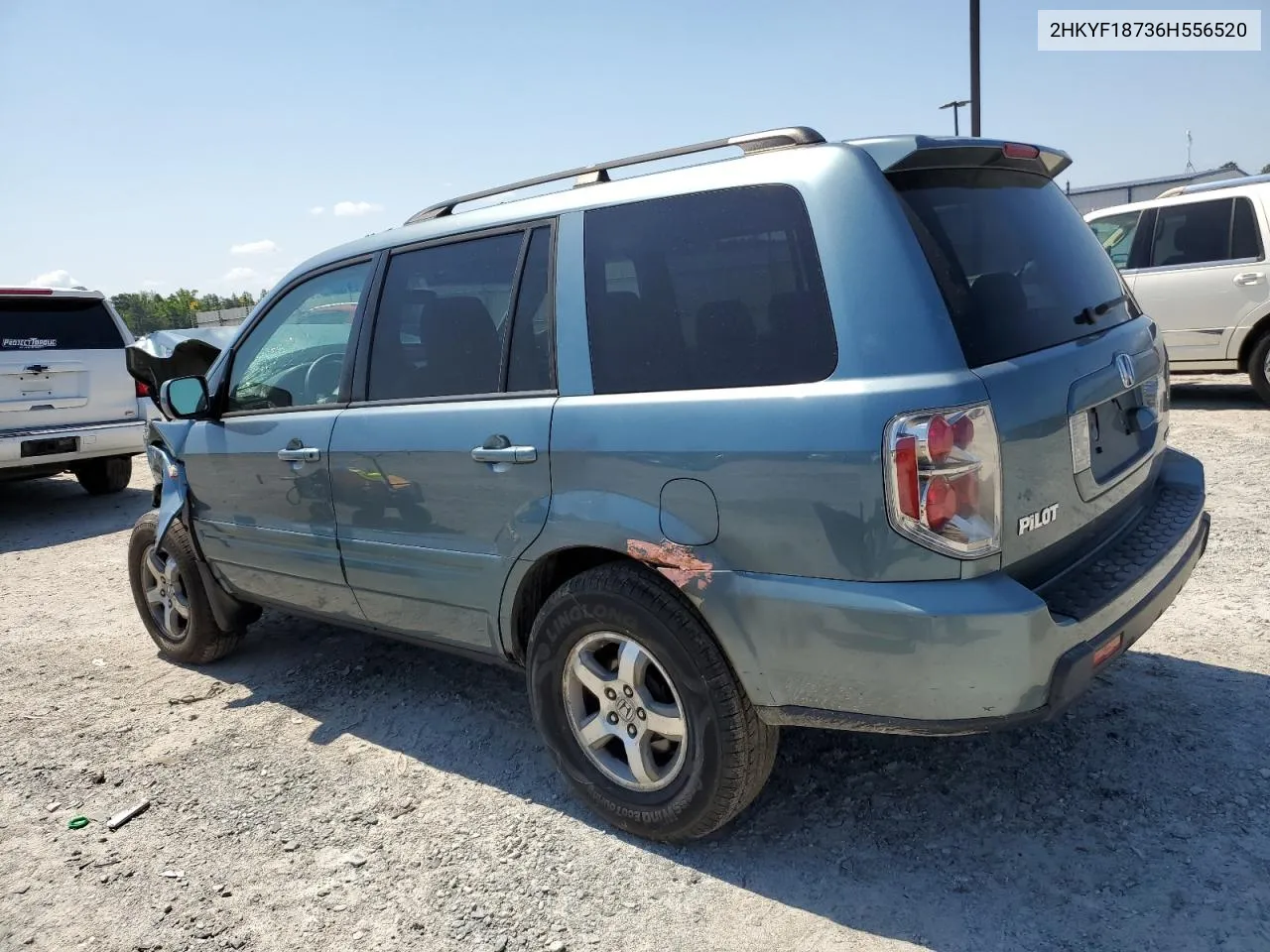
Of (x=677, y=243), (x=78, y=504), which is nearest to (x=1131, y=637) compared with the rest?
(x=677, y=243)

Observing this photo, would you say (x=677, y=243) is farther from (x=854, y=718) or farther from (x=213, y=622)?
(x=213, y=622)

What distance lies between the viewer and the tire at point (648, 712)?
2.51m

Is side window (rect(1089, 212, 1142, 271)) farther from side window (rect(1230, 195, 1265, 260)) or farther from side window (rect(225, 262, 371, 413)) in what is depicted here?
side window (rect(225, 262, 371, 413))

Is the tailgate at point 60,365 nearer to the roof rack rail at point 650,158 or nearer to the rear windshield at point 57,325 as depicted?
the rear windshield at point 57,325

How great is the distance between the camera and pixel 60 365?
27.3 feet

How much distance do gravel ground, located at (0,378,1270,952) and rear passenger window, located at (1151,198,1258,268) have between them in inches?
208

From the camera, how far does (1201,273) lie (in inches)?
327

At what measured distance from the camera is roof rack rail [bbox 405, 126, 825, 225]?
2576 mm

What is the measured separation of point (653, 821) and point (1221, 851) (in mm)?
1542

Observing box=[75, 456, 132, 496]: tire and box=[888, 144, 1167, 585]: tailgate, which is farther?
box=[75, 456, 132, 496]: tire

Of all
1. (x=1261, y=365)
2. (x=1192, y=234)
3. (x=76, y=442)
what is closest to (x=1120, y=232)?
(x=1192, y=234)

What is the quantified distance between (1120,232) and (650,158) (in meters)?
7.89

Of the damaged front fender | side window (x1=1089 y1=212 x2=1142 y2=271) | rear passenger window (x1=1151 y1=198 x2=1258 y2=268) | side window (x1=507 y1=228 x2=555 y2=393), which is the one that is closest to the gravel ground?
the damaged front fender

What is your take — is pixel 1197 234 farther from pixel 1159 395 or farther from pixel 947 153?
pixel 947 153
